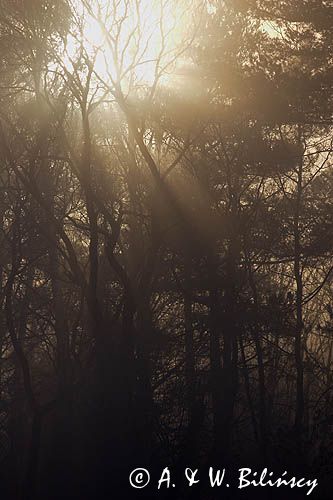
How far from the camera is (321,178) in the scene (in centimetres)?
2039

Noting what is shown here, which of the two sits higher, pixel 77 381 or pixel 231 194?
pixel 231 194

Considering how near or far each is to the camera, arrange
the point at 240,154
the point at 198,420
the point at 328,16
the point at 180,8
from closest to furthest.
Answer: the point at 198,420 < the point at 180,8 < the point at 328,16 < the point at 240,154

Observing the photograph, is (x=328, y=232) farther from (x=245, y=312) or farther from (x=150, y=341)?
(x=150, y=341)

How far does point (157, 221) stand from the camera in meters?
11.5

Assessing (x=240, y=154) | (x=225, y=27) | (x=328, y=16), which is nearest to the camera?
(x=328, y=16)

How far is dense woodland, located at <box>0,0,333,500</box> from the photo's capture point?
Answer: 428 inches

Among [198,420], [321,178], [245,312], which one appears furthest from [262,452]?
[321,178]

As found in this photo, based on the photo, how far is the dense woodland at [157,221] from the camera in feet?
35.7

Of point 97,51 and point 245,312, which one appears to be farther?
point 245,312

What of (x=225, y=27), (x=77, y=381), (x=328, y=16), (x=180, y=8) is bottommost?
(x=77, y=381)

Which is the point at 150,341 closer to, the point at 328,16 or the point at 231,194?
the point at 231,194

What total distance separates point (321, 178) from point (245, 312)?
573 centimetres

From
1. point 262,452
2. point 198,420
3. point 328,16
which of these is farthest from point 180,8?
point 262,452

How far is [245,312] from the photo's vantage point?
16453 millimetres
